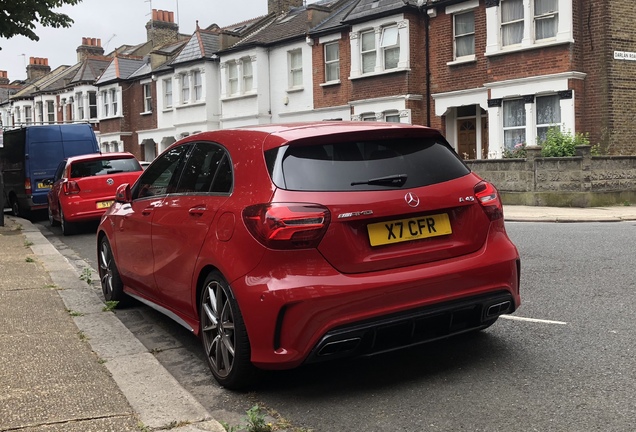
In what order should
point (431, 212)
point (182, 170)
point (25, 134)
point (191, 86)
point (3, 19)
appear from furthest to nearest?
point (191, 86) < point (25, 134) < point (3, 19) < point (182, 170) < point (431, 212)

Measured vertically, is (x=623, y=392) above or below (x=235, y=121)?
below

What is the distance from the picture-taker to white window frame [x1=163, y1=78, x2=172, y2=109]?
3831cm

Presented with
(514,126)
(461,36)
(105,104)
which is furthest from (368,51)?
(105,104)

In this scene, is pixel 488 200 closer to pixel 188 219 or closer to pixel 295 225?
pixel 295 225

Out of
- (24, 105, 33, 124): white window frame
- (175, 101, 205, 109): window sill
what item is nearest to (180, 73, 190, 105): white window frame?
(175, 101, 205, 109): window sill

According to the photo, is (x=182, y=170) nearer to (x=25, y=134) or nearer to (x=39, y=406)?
(x=39, y=406)

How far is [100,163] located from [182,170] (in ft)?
31.2

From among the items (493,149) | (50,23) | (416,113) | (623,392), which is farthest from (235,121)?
(623,392)

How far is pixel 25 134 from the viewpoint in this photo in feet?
58.6

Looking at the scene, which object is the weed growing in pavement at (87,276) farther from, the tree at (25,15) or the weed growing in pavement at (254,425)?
the tree at (25,15)

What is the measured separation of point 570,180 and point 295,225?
14884 mm

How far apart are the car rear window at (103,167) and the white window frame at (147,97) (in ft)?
91.1

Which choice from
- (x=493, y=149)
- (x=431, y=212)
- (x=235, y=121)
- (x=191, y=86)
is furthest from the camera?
(x=191, y=86)

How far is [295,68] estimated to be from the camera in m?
30.6
